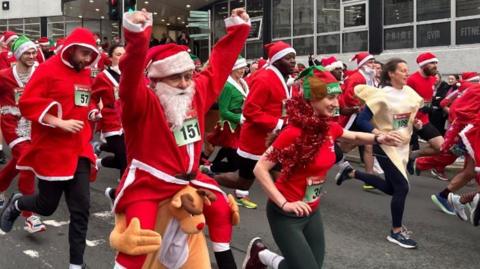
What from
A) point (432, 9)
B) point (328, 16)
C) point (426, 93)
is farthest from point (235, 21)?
point (328, 16)

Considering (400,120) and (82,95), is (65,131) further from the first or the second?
(400,120)

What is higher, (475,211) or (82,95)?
(82,95)

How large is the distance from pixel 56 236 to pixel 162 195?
3106 mm

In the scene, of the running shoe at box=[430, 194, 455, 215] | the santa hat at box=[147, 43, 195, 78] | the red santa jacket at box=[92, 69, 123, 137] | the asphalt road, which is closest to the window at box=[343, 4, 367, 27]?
the asphalt road

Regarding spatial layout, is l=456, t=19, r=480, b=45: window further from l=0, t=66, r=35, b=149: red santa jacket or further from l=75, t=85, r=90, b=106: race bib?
l=75, t=85, r=90, b=106: race bib

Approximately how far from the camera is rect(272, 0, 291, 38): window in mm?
22516

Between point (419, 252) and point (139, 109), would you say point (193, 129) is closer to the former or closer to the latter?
point (139, 109)

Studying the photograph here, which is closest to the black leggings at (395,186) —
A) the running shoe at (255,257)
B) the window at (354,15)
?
the running shoe at (255,257)

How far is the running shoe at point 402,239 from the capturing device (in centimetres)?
586

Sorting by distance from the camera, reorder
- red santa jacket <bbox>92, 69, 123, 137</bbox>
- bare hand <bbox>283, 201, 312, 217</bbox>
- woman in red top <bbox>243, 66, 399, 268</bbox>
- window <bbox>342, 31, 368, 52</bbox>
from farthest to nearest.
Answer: window <bbox>342, 31, 368, 52</bbox> → red santa jacket <bbox>92, 69, 123, 137</bbox> → woman in red top <bbox>243, 66, 399, 268</bbox> → bare hand <bbox>283, 201, 312, 217</bbox>

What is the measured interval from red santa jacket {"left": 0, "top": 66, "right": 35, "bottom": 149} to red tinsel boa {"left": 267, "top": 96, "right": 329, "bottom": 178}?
146 inches

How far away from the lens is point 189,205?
10.8ft

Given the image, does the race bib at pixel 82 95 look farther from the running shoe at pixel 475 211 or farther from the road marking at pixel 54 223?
the running shoe at pixel 475 211

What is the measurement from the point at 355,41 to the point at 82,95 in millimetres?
15152
